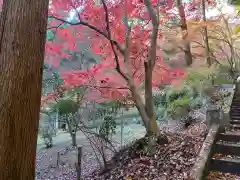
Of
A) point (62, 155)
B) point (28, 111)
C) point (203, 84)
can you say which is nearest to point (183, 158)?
point (28, 111)

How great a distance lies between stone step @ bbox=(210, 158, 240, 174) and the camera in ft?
14.2

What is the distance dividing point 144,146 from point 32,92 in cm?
398

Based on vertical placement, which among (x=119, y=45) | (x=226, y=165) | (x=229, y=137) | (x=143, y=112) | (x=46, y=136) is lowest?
Result: (x=46, y=136)

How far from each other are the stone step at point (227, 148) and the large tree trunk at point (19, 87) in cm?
356

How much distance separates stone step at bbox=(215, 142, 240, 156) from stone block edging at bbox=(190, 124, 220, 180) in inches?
6.2

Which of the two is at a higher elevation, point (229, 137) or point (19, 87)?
point (19, 87)

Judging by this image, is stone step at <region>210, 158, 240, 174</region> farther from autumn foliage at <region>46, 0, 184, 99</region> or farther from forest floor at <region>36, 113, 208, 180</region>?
autumn foliage at <region>46, 0, 184, 99</region>

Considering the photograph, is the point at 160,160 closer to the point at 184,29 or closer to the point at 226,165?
the point at 226,165

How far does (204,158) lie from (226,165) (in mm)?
409

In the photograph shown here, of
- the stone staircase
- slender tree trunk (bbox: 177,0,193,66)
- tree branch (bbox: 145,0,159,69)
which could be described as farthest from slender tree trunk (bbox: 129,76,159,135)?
slender tree trunk (bbox: 177,0,193,66)

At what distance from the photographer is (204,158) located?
4316mm

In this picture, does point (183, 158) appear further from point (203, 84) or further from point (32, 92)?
point (203, 84)

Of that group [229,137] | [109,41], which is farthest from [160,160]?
[109,41]

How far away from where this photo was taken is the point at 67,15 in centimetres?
751
